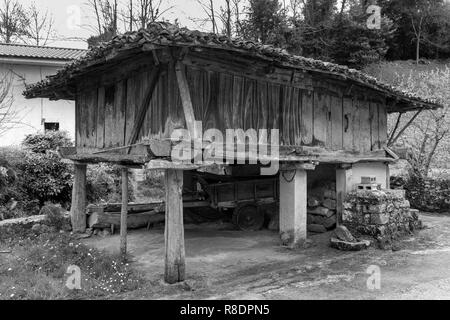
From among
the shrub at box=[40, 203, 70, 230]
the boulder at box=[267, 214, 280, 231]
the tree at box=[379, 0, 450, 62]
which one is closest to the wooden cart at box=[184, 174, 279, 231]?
the boulder at box=[267, 214, 280, 231]

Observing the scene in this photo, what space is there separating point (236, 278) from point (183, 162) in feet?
7.33

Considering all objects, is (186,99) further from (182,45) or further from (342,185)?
(342,185)

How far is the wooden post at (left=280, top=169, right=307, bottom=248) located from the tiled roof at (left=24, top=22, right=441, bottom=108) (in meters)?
2.36

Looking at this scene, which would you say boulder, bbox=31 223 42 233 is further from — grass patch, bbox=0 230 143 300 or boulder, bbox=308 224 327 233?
boulder, bbox=308 224 327 233

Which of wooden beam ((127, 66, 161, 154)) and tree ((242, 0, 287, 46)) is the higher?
tree ((242, 0, 287, 46))

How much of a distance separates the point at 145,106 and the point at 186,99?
1.13 meters

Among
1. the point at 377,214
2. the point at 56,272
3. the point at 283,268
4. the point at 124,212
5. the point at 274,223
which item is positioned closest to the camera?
the point at 56,272

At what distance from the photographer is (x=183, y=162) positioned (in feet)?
21.0

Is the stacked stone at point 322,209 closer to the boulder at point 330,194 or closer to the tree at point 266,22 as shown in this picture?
the boulder at point 330,194

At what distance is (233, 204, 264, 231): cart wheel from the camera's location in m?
11.6

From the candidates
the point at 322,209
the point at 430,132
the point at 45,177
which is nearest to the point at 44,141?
the point at 45,177

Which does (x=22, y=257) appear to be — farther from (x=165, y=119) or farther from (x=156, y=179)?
(x=156, y=179)

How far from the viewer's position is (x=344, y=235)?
30.3 ft

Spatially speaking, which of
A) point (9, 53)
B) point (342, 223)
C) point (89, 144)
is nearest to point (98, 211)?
point (89, 144)
